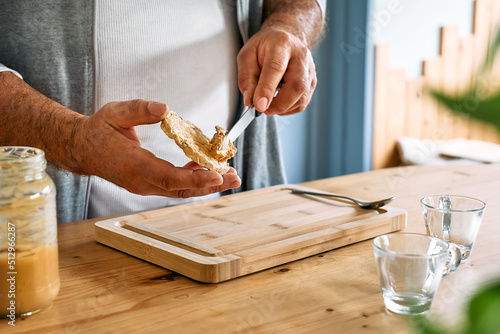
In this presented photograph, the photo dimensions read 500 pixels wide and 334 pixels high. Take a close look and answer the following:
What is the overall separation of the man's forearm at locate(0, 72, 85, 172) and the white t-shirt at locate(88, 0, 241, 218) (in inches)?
10.0

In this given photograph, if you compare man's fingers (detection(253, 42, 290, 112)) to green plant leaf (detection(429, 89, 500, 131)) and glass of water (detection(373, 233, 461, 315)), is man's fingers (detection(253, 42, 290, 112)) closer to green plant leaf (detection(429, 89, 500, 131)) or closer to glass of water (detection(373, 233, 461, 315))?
glass of water (detection(373, 233, 461, 315))

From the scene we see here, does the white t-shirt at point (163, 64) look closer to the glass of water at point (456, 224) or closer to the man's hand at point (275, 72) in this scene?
the man's hand at point (275, 72)

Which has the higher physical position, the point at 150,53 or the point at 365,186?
the point at 150,53

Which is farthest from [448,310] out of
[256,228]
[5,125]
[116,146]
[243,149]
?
[243,149]

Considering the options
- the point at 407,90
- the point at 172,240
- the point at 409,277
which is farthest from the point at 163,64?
the point at 407,90

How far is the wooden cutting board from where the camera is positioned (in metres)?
0.88

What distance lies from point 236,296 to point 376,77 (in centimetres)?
244

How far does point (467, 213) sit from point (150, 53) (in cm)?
87

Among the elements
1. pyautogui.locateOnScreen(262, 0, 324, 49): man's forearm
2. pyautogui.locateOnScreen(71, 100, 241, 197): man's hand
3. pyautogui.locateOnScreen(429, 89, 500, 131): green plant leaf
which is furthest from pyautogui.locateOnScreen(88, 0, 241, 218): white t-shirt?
pyautogui.locateOnScreen(429, 89, 500, 131): green plant leaf

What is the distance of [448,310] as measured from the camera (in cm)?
73

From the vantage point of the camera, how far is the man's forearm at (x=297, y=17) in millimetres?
1565

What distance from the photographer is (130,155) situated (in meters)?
0.98

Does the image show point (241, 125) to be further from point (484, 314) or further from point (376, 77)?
point (376, 77)

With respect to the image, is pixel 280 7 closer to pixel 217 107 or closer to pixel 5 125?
pixel 217 107
